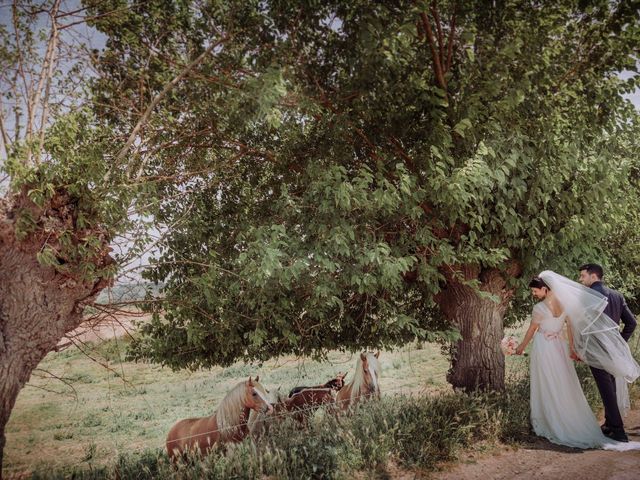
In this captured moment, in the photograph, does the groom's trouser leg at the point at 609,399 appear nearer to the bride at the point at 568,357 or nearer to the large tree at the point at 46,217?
the bride at the point at 568,357

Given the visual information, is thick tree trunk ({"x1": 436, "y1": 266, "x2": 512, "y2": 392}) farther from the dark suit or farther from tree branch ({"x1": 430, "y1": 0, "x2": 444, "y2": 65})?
tree branch ({"x1": 430, "y1": 0, "x2": 444, "y2": 65})

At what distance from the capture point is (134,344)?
8.20 meters

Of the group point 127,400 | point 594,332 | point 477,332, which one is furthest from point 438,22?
point 127,400

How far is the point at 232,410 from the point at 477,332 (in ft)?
17.0

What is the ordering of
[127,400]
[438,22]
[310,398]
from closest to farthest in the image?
[438,22]
[310,398]
[127,400]

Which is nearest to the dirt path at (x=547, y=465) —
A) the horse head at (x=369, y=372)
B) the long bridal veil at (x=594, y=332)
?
the long bridal veil at (x=594, y=332)

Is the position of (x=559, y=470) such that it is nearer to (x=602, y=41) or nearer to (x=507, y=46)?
(x=507, y=46)

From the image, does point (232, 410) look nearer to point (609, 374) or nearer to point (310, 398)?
point (310, 398)

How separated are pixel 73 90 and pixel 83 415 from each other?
45.3ft

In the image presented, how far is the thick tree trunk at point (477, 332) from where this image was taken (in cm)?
822

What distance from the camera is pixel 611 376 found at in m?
6.64

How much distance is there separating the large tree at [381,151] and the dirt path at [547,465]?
191 centimetres

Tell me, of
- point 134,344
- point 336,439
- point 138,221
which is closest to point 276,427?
point 336,439

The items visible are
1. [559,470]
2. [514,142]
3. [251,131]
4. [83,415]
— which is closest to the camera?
[559,470]
